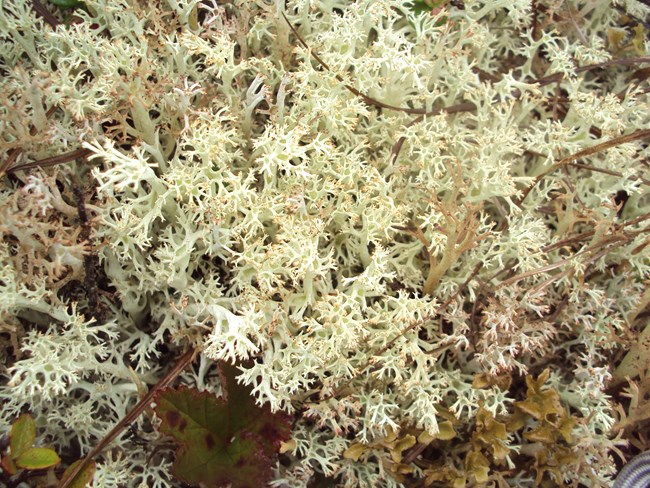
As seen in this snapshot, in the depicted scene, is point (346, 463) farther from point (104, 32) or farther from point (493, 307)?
point (104, 32)

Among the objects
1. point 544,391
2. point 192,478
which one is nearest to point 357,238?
point 544,391

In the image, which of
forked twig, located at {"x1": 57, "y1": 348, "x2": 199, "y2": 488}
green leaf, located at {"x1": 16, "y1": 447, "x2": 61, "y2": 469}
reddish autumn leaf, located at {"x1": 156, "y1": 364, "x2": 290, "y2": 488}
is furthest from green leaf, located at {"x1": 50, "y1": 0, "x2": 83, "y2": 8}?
green leaf, located at {"x1": 16, "y1": 447, "x2": 61, "y2": 469}

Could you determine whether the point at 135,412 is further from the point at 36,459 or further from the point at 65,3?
the point at 65,3

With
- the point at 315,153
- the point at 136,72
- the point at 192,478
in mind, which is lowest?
the point at 192,478

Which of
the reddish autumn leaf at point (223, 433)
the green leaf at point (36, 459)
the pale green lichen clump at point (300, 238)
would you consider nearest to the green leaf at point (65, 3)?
the pale green lichen clump at point (300, 238)

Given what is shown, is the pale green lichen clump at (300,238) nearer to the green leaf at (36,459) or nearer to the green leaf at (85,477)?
the green leaf at (85,477)

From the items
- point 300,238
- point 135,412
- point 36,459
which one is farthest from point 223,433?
point 300,238
